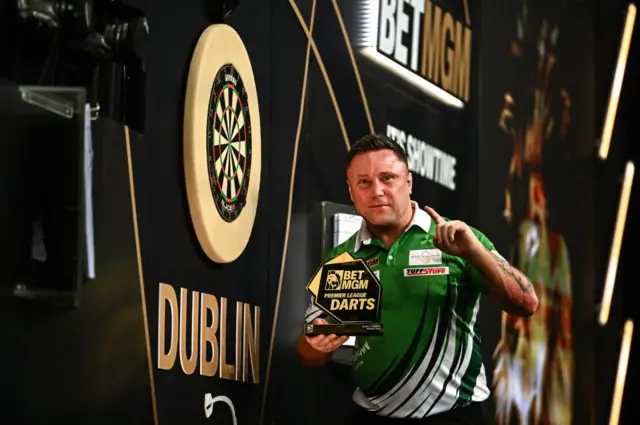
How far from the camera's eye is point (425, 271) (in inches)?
148

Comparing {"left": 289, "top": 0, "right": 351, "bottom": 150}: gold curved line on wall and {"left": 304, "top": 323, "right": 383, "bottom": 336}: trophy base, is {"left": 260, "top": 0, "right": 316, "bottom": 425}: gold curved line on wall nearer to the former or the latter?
{"left": 289, "top": 0, "right": 351, "bottom": 150}: gold curved line on wall

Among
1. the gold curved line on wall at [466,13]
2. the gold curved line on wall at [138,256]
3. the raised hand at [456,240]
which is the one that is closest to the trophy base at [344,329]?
the raised hand at [456,240]

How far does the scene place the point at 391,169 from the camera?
3750 mm

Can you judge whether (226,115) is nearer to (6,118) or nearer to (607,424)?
(6,118)

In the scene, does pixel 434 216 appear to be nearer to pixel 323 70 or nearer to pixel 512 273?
pixel 512 273

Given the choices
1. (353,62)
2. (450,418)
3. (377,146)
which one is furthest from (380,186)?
(353,62)

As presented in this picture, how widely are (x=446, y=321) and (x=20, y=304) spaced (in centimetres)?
153

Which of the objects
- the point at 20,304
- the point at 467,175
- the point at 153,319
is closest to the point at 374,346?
the point at 153,319

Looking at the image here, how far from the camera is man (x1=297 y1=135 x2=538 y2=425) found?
3.77 meters

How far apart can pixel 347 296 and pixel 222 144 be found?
0.62 meters

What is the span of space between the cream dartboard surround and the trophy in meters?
0.35

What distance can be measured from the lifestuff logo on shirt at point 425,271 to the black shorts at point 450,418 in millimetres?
440

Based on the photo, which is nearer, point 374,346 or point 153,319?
point 153,319

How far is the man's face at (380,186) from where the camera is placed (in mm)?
3752
